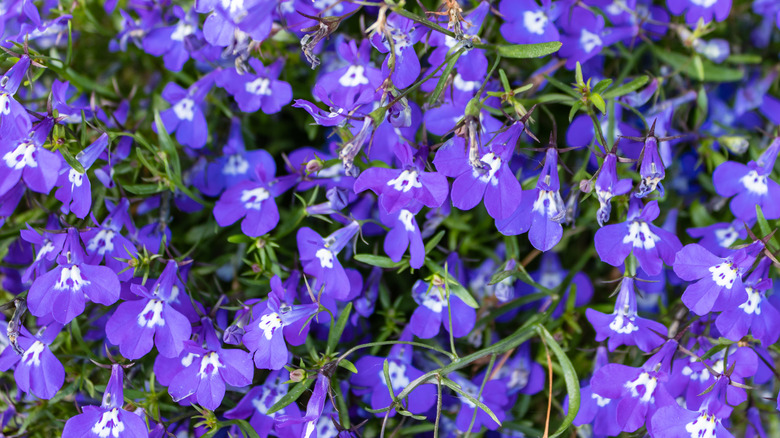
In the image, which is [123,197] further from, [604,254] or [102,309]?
[604,254]

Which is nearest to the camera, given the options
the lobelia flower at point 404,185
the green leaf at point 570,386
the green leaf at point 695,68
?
the lobelia flower at point 404,185

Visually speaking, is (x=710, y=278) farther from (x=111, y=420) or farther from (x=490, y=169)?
(x=111, y=420)

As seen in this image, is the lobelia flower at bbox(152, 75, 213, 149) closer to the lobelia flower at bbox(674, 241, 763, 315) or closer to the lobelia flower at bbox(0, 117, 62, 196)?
the lobelia flower at bbox(0, 117, 62, 196)

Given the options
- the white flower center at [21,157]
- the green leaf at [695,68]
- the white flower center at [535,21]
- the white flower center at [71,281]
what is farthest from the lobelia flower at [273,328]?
the green leaf at [695,68]

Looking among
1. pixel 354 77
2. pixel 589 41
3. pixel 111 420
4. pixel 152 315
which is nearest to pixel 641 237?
pixel 589 41

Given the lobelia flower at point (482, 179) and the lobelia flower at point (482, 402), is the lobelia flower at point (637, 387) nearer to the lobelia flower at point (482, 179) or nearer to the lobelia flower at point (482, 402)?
the lobelia flower at point (482, 402)

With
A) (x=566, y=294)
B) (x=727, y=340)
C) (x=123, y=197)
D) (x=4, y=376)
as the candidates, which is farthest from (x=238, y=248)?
(x=727, y=340)
